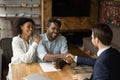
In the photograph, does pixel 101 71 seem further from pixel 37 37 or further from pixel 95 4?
pixel 95 4

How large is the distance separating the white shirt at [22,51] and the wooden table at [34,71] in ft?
0.29

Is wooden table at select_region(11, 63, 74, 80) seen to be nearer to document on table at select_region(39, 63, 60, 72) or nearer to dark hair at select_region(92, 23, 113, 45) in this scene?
document on table at select_region(39, 63, 60, 72)

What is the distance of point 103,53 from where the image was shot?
1.57 meters

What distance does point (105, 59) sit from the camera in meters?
1.51

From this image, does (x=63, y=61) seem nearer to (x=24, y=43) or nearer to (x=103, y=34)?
(x=24, y=43)

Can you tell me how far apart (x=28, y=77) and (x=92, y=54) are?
10.1 feet

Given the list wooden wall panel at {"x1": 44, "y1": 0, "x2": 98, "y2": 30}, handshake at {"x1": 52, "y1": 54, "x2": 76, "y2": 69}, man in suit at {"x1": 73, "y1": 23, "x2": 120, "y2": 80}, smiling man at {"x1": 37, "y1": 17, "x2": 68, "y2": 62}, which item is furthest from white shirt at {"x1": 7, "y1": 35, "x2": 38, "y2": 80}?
wooden wall panel at {"x1": 44, "y1": 0, "x2": 98, "y2": 30}

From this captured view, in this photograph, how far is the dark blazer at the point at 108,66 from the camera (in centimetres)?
148

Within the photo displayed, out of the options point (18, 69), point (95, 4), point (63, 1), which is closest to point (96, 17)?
point (95, 4)

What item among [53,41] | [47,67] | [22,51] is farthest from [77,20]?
[47,67]

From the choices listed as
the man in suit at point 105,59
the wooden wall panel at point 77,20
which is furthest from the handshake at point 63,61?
the wooden wall panel at point 77,20

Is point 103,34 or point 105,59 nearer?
point 105,59

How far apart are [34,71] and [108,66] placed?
85 centimetres

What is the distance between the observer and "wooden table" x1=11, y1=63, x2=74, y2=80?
195 cm
